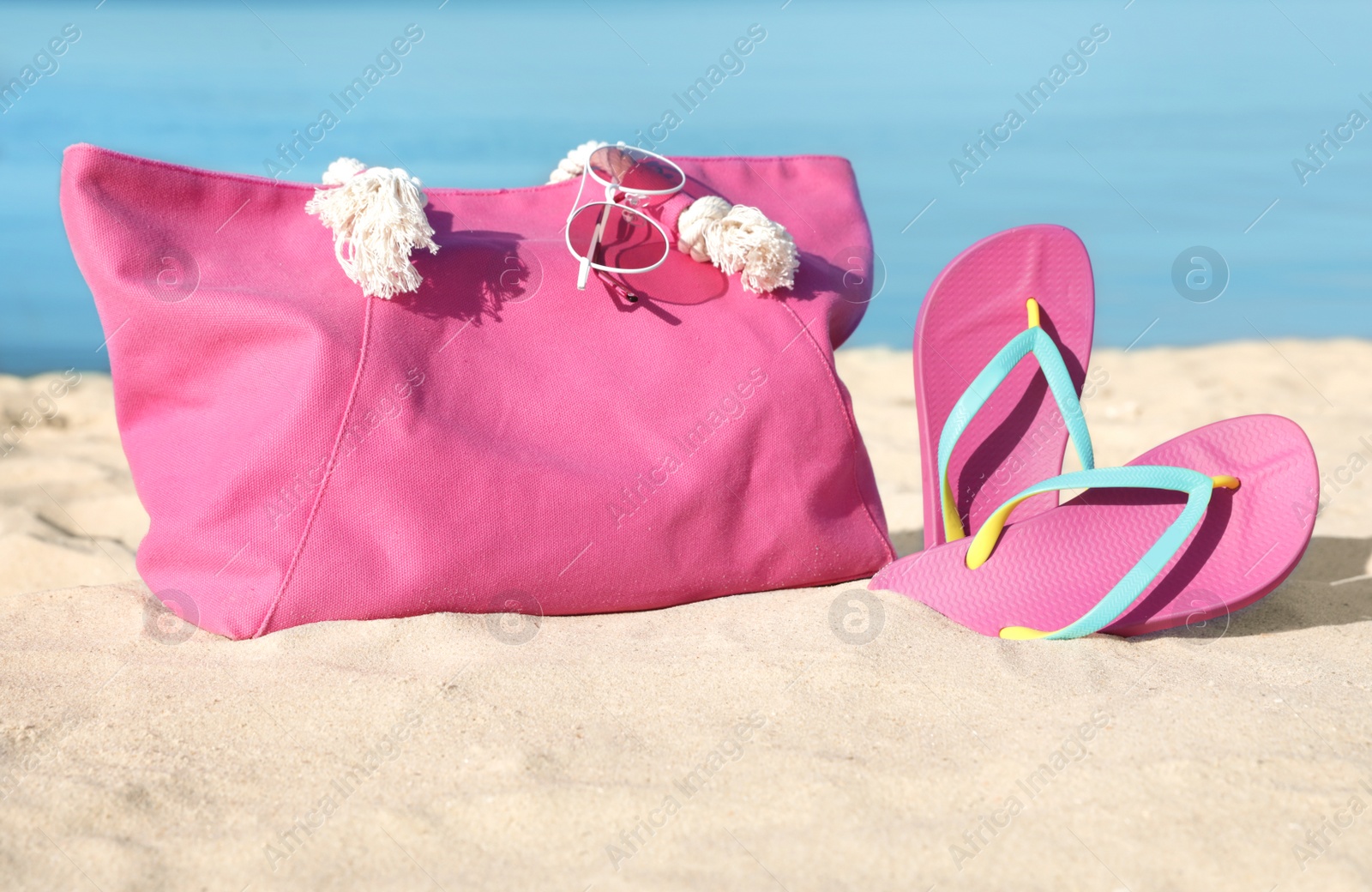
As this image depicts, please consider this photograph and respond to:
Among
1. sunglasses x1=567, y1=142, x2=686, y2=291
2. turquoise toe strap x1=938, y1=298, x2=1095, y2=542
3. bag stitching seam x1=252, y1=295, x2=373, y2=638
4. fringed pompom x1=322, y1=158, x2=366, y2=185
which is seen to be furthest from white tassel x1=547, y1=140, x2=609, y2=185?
turquoise toe strap x1=938, y1=298, x2=1095, y2=542

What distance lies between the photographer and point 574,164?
1.89 meters

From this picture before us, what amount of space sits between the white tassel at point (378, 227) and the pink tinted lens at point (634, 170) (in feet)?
1.13

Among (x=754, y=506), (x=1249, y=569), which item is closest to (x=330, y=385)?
(x=754, y=506)

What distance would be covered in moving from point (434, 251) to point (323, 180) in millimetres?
267

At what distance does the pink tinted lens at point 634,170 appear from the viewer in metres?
1.78

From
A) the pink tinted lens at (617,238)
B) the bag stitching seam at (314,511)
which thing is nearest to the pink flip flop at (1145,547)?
the pink tinted lens at (617,238)

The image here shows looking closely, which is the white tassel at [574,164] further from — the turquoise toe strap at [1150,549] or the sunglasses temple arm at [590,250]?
the turquoise toe strap at [1150,549]

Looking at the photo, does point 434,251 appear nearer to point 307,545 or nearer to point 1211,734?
point 307,545

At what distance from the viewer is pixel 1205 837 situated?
3.18ft

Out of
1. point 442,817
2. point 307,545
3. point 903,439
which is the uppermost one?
point 442,817

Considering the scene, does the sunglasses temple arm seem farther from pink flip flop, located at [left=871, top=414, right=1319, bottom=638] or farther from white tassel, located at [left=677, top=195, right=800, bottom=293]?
pink flip flop, located at [left=871, top=414, right=1319, bottom=638]

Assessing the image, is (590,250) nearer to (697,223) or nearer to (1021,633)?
(697,223)

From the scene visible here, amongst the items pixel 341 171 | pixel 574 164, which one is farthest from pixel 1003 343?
pixel 341 171

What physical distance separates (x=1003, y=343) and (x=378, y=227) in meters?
1.10
